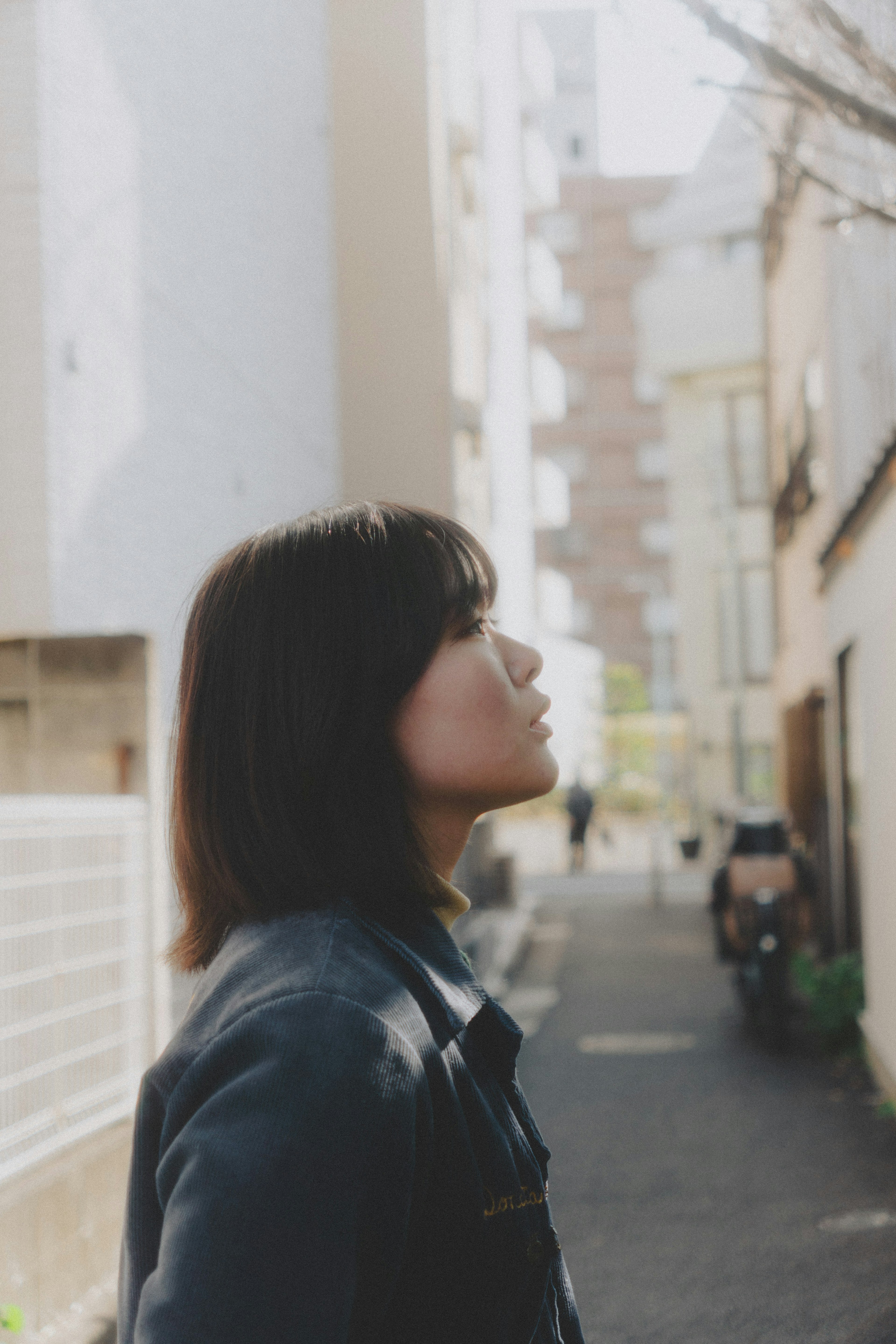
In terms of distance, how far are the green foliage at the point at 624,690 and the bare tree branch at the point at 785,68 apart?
48727mm

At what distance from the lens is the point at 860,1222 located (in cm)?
529

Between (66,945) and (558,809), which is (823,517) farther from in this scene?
(558,809)

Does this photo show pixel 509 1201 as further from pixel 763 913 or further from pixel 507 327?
pixel 507 327

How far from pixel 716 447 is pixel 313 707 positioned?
34.7 metres

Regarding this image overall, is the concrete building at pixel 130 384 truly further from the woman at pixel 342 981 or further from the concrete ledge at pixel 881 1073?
the concrete ledge at pixel 881 1073

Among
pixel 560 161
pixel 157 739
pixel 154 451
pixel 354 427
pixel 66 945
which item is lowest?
pixel 66 945

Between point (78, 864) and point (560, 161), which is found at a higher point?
point (560, 161)

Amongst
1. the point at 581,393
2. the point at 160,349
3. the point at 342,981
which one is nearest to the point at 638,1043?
the point at 160,349

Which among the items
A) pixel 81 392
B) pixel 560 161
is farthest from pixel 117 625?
pixel 560 161

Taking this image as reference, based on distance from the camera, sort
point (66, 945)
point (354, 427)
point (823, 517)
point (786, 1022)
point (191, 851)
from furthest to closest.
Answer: point (354, 427) < point (823, 517) < point (786, 1022) < point (66, 945) < point (191, 851)

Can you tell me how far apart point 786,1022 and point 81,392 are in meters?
6.17

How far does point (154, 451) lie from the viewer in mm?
6105

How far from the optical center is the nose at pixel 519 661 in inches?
53.7

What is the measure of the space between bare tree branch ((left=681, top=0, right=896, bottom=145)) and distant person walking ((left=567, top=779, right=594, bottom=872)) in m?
20.4
